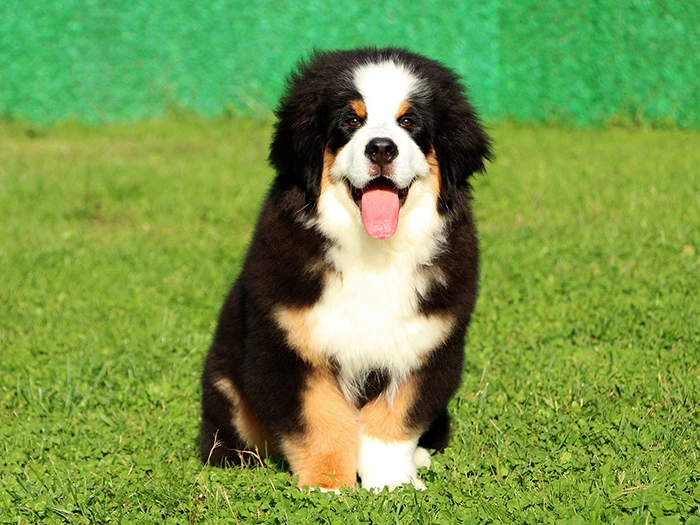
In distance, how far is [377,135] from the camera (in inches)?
131

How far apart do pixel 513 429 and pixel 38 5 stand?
924cm

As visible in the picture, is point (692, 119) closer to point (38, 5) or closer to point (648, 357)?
point (648, 357)

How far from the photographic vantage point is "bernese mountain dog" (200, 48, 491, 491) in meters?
3.45

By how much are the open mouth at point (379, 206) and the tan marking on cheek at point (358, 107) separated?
0.82 feet

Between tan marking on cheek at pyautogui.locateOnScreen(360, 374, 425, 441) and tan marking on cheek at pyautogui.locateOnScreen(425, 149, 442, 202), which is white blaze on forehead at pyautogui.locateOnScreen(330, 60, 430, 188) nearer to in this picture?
tan marking on cheek at pyautogui.locateOnScreen(425, 149, 442, 202)

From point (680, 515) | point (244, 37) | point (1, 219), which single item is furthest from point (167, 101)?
point (680, 515)

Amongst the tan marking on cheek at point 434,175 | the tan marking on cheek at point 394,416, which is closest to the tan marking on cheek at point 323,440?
the tan marking on cheek at point 394,416

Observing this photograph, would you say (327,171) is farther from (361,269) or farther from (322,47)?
(322,47)

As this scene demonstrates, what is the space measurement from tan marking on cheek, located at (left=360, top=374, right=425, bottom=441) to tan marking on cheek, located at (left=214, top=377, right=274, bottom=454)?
49 centimetres

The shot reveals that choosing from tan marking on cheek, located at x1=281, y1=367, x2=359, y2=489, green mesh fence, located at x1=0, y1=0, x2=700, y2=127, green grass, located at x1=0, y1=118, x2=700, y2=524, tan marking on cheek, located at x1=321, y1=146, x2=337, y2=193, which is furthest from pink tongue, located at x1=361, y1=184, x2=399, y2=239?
green mesh fence, located at x1=0, y1=0, x2=700, y2=127

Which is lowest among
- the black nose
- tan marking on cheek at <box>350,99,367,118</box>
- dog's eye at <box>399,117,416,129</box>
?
the black nose

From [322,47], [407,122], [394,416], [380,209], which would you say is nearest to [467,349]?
[394,416]

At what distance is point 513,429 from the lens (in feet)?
13.3

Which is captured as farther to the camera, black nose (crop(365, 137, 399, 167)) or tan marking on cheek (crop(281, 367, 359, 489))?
tan marking on cheek (crop(281, 367, 359, 489))
